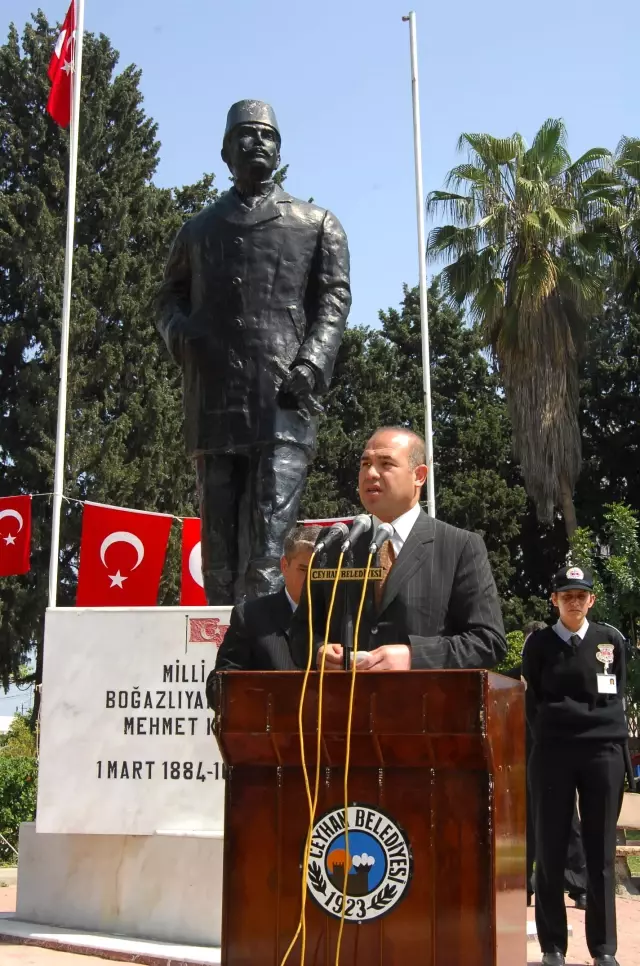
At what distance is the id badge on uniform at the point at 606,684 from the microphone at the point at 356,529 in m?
2.64

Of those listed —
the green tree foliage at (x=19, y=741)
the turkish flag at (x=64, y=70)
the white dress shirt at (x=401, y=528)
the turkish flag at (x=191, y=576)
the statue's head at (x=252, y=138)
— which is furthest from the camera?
the green tree foliage at (x=19, y=741)

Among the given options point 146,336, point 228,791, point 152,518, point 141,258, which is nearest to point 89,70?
point 141,258

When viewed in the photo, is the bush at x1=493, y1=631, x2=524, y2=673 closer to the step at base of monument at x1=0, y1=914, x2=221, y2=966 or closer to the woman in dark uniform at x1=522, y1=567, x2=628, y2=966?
the woman in dark uniform at x1=522, y1=567, x2=628, y2=966

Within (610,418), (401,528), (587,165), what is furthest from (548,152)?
(401,528)

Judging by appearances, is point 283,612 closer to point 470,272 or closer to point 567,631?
point 567,631

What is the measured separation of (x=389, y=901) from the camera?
2.78 metres

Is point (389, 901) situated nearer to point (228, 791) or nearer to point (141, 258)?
point (228, 791)

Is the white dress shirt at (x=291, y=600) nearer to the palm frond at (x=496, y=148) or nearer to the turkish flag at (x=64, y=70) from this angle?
the turkish flag at (x=64, y=70)

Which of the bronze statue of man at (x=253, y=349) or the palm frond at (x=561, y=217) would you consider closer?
the bronze statue of man at (x=253, y=349)

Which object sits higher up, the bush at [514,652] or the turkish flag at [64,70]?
the turkish flag at [64,70]

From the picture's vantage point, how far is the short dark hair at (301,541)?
450 cm

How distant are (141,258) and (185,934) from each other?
25.3 metres

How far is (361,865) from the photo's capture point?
9.11 feet

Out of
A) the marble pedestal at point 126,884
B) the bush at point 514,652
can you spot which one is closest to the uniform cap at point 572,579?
the marble pedestal at point 126,884
